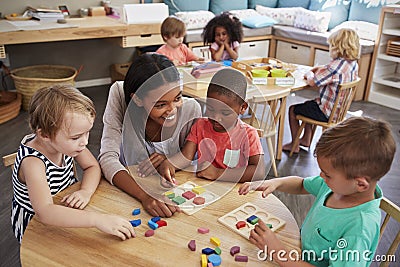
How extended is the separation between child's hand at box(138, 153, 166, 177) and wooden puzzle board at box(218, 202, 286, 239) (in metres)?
0.34

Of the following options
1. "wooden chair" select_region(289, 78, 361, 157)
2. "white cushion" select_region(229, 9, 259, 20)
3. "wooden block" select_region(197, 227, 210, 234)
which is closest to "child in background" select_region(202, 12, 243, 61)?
"wooden chair" select_region(289, 78, 361, 157)

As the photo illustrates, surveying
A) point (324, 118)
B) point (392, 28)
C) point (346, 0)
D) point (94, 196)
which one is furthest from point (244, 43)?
point (94, 196)

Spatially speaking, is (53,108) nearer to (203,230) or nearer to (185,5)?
(203,230)

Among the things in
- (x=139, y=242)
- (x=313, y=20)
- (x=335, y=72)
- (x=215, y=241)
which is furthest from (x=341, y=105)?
(x=313, y=20)

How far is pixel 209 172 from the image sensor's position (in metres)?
1.43

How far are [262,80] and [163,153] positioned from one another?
1438 millimetres

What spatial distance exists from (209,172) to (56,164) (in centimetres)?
51

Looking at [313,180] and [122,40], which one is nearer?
[313,180]

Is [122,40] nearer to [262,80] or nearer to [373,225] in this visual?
[262,80]

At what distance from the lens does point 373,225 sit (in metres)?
1.00

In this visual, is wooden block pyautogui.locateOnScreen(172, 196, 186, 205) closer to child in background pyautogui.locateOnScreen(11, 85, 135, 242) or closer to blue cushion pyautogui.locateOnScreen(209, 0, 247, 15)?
child in background pyautogui.locateOnScreen(11, 85, 135, 242)

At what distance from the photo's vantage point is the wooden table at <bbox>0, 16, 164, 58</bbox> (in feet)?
11.3

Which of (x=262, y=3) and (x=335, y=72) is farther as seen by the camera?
(x=262, y=3)

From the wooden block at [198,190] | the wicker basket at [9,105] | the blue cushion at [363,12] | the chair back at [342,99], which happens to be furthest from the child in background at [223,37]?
the wooden block at [198,190]
